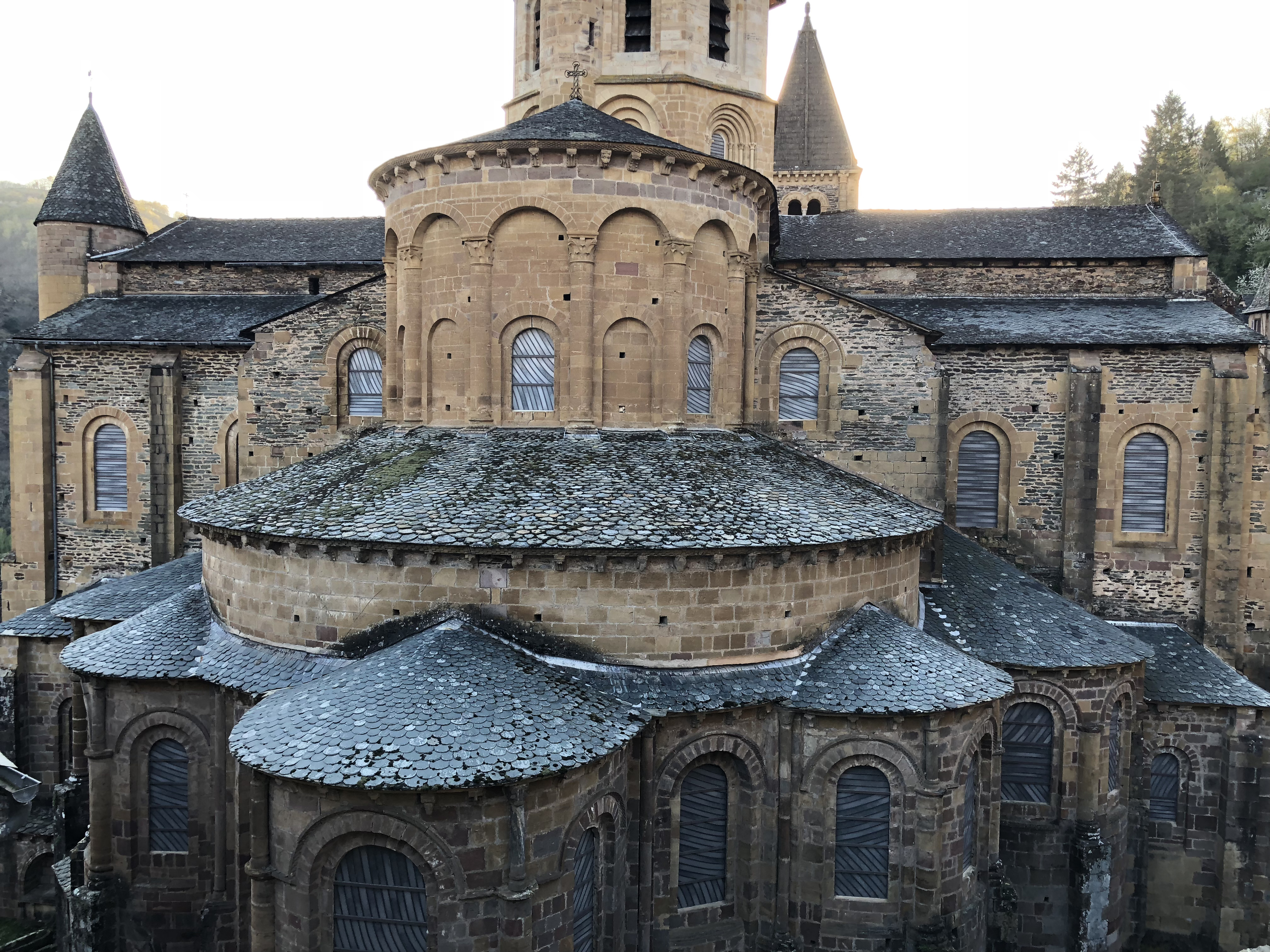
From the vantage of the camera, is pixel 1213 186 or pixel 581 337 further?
pixel 1213 186

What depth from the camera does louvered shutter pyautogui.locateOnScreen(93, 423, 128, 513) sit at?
24.2m

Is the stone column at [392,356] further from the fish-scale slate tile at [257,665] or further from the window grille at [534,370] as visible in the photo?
the fish-scale slate tile at [257,665]

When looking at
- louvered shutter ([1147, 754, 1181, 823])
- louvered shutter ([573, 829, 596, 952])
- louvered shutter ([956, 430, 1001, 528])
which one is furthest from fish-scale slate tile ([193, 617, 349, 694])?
louvered shutter ([1147, 754, 1181, 823])

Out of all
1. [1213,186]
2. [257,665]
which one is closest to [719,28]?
[257,665]

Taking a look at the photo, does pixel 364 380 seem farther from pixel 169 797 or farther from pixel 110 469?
pixel 110 469

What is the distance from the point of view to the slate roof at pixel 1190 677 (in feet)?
55.7

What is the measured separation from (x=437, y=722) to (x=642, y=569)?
10.9 feet

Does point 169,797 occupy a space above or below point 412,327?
below

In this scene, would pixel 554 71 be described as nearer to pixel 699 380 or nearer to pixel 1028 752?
pixel 699 380

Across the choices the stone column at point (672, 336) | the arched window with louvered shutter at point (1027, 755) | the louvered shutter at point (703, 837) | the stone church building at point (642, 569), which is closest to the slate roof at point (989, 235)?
the stone church building at point (642, 569)

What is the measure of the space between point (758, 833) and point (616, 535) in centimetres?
465

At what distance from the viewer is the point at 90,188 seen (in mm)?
26594

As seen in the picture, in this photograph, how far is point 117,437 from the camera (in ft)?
79.4

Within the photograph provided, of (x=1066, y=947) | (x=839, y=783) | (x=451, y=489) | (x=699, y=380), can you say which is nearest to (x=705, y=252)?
(x=699, y=380)
